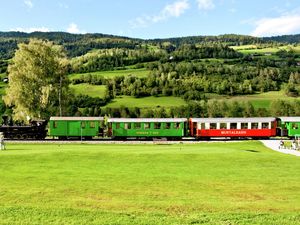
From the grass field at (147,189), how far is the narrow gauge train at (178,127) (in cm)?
2918

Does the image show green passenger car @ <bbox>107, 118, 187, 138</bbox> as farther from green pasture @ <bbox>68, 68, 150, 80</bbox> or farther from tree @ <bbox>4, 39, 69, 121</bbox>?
green pasture @ <bbox>68, 68, 150, 80</bbox>

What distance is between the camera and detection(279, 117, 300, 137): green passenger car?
60594 millimetres

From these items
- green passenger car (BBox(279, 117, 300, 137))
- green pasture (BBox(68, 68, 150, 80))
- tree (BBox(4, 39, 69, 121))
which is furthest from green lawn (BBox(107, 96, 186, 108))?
green passenger car (BBox(279, 117, 300, 137))

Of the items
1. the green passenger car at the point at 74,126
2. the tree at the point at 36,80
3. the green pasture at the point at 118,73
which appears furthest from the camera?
the green pasture at the point at 118,73

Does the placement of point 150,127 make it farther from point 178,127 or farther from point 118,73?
point 118,73

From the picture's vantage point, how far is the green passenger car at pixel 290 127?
199 feet

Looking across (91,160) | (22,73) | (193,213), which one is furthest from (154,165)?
(22,73)

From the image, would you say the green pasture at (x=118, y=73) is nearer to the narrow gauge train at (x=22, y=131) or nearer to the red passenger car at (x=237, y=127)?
the narrow gauge train at (x=22, y=131)

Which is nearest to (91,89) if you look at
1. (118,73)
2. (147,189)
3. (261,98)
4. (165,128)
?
(118,73)

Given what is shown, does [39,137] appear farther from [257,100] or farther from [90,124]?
[257,100]

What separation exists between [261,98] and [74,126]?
69.6 metres

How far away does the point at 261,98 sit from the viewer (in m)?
116

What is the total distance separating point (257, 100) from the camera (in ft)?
372

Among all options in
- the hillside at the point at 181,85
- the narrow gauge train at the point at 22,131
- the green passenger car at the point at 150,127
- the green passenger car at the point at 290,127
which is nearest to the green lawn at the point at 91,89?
the hillside at the point at 181,85
